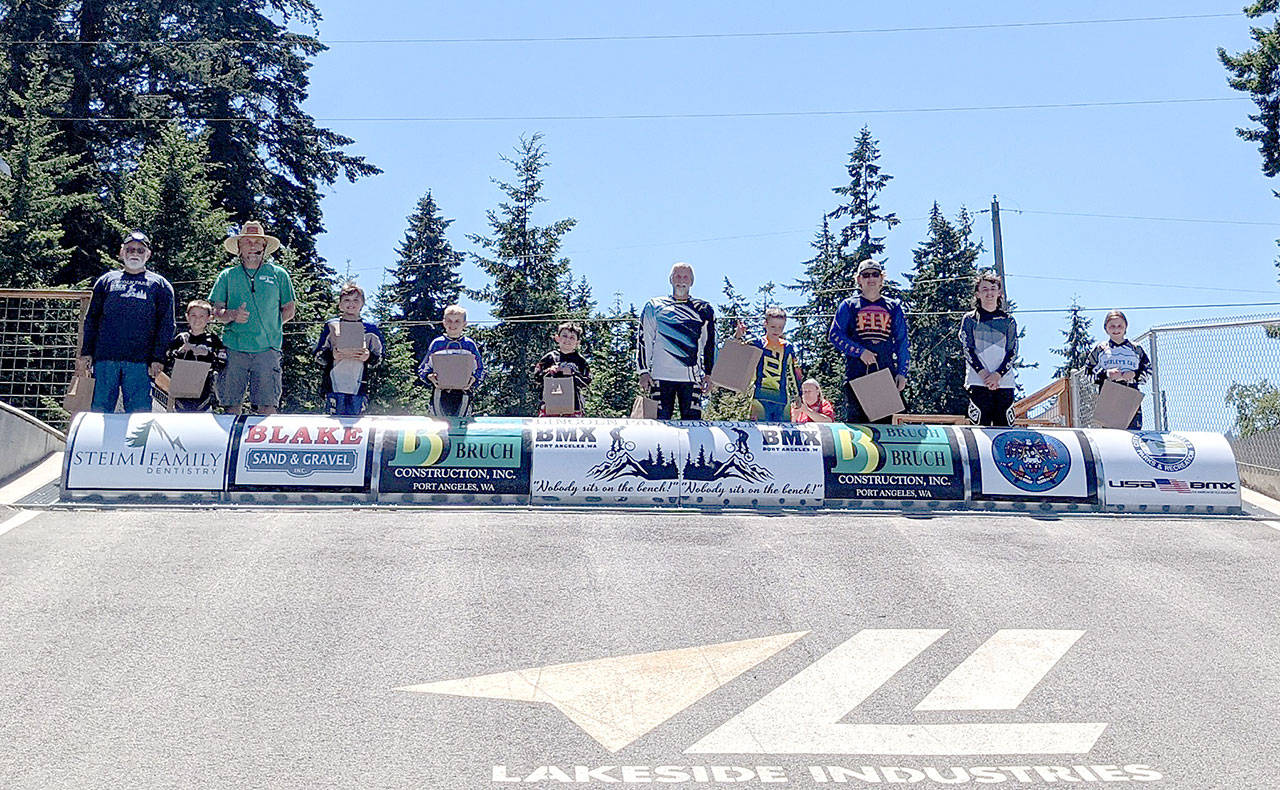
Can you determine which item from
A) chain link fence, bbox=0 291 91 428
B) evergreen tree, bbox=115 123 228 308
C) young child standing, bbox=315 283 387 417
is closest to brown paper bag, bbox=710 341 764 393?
young child standing, bbox=315 283 387 417

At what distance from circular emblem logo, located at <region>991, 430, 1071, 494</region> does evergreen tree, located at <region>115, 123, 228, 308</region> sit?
22936 mm

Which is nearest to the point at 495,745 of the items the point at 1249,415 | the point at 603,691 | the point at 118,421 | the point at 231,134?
the point at 603,691

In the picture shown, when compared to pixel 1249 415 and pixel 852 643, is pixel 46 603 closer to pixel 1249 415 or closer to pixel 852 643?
pixel 852 643

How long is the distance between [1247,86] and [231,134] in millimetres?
28513

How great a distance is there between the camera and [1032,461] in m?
10.4

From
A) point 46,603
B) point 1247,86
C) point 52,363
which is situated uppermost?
point 1247,86

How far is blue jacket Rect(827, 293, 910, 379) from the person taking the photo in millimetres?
10828

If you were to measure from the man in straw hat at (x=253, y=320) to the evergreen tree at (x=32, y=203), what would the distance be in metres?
19.5

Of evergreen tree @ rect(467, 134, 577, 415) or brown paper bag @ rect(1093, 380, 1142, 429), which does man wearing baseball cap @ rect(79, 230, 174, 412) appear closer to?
brown paper bag @ rect(1093, 380, 1142, 429)

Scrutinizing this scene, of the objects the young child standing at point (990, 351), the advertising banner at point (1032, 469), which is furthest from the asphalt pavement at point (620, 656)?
the young child standing at point (990, 351)

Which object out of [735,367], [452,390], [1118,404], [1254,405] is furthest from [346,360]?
[1254,405]

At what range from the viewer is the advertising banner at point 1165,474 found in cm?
1030

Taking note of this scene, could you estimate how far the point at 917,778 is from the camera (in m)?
4.94

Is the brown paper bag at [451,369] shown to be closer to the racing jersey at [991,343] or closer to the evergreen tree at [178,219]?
the racing jersey at [991,343]
